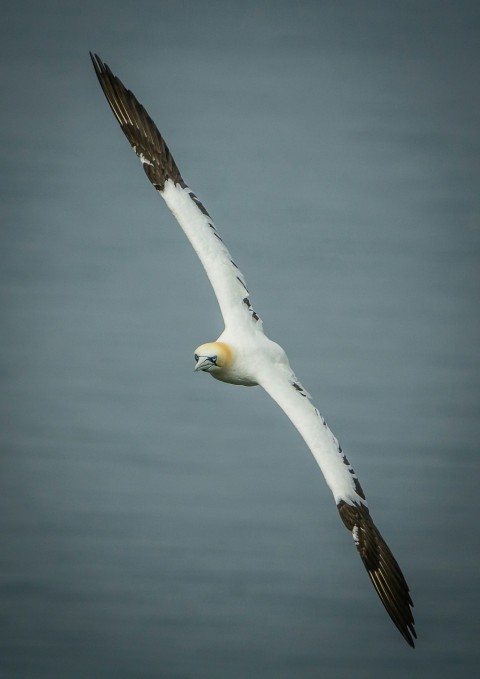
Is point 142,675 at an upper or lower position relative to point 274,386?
lower

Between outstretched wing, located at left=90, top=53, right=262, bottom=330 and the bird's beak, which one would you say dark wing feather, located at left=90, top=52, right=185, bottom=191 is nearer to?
outstretched wing, located at left=90, top=53, right=262, bottom=330

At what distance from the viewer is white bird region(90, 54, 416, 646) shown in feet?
58.0

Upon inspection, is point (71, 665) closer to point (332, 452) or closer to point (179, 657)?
point (179, 657)

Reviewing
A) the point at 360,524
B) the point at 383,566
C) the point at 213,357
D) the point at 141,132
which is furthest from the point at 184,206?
the point at 383,566

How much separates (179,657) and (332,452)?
6087 mm

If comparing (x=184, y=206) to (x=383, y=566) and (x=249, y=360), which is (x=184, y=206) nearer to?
(x=249, y=360)

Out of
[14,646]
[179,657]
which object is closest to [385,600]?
[179,657]

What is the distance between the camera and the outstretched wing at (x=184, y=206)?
Answer: 19.2 metres

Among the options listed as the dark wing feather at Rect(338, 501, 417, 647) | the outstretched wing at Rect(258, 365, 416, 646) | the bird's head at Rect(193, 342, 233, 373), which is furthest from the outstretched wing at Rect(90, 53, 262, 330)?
the dark wing feather at Rect(338, 501, 417, 647)

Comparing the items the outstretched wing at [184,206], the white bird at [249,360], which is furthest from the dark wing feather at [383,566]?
the outstretched wing at [184,206]

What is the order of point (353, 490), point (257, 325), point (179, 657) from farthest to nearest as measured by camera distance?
point (179, 657)
point (257, 325)
point (353, 490)

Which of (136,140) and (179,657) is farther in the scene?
(179,657)

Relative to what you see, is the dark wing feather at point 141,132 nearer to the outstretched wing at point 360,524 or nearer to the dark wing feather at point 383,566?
the outstretched wing at point 360,524

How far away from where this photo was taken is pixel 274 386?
60.7ft
